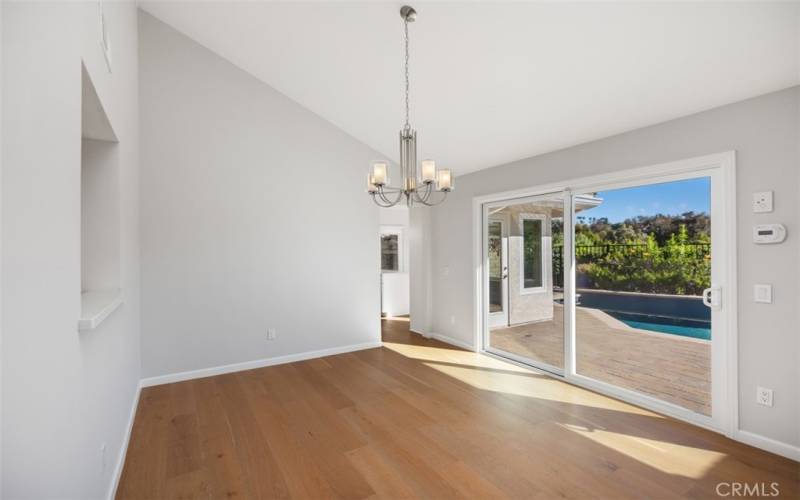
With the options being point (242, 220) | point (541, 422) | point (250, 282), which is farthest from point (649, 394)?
point (242, 220)

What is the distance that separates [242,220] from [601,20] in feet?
12.5

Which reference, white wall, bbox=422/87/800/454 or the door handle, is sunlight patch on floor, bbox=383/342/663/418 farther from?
the door handle

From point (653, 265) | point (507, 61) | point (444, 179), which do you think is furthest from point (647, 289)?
point (507, 61)

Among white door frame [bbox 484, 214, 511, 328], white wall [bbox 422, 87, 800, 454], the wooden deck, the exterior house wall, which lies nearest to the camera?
white wall [bbox 422, 87, 800, 454]

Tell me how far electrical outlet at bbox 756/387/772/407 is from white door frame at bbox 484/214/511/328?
2584 millimetres

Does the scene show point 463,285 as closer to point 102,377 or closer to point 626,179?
point 626,179

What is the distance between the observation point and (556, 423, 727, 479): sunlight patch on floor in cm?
229

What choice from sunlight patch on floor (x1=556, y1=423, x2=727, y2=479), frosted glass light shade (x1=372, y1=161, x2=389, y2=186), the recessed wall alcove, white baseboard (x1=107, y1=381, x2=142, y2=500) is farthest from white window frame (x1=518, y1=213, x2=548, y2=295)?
white baseboard (x1=107, y1=381, x2=142, y2=500)

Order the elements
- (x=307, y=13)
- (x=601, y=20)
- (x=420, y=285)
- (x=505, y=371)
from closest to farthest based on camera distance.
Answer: (x=601, y=20) → (x=307, y=13) → (x=505, y=371) → (x=420, y=285)

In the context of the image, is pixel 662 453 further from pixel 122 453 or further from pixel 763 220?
pixel 122 453

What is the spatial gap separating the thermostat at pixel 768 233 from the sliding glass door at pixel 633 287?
173 millimetres

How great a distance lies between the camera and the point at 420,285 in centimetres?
578

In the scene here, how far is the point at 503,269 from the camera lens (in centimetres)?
482

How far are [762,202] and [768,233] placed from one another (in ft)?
0.71
